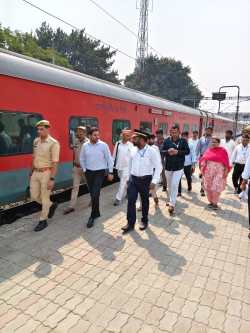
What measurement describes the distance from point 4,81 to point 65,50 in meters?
43.5

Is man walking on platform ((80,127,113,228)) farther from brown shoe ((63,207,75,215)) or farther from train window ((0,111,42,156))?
train window ((0,111,42,156))

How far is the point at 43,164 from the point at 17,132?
850 mm

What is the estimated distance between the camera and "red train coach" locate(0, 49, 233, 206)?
4.94 meters

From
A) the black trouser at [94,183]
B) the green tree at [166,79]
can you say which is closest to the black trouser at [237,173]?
the black trouser at [94,183]

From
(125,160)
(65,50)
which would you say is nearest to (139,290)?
(125,160)

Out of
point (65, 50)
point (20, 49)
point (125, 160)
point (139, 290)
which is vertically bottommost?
point (139, 290)

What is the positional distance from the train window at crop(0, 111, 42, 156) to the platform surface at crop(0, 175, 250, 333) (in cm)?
130

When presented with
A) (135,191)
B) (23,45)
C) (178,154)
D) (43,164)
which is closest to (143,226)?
(135,191)

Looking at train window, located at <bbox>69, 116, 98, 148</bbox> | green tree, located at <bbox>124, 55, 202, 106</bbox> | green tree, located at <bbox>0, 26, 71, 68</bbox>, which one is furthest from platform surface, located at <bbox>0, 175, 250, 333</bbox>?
green tree, located at <bbox>124, 55, 202, 106</bbox>

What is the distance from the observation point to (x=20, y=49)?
2812 cm

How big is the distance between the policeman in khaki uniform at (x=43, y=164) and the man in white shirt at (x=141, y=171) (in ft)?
4.34

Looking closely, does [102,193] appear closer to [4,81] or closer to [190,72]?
[4,81]

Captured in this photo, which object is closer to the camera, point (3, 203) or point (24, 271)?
point (24, 271)

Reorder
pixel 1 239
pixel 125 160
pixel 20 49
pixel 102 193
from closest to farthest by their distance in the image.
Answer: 1. pixel 1 239
2. pixel 125 160
3. pixel 102 193
4. pixel 20 49
